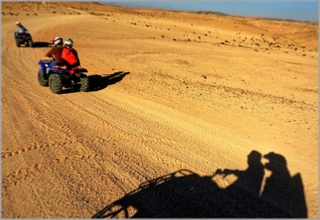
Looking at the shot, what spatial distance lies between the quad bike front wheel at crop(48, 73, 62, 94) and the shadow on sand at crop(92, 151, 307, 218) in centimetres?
496

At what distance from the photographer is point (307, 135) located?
20.1ft

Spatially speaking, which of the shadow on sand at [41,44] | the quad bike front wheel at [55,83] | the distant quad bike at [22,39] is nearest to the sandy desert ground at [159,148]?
the quad bike front wheel at [55,83]

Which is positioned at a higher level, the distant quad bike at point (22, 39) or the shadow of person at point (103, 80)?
the distant quad bike at point (22, 39)

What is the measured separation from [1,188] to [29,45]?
44.5ft

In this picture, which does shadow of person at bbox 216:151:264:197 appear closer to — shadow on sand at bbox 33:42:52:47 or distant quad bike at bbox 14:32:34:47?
distant quad bike at bbox 14:32:34:47

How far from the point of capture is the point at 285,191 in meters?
4.29

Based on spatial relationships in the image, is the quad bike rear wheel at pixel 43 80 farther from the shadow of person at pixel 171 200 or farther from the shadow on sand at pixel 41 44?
the shadow on sand at pixel 41 44

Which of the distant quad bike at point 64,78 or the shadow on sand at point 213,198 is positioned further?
the distant quad bike at point 64,78

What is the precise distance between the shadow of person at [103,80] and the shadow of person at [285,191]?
6.11 m

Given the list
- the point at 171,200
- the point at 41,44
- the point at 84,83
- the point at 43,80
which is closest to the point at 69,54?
the point at 84,83

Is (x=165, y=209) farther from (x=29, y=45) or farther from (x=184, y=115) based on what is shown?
(x=29, y=45)

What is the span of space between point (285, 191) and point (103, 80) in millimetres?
7354

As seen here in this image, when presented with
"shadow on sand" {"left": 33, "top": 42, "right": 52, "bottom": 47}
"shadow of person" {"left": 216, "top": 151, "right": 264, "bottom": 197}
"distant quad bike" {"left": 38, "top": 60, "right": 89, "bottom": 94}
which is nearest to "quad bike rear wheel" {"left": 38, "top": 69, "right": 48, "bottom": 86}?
"distant quad bike" {"left": 38, "top": 60, "right": 89, "bottom": 94}

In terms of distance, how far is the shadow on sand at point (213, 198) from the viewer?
3820mm
